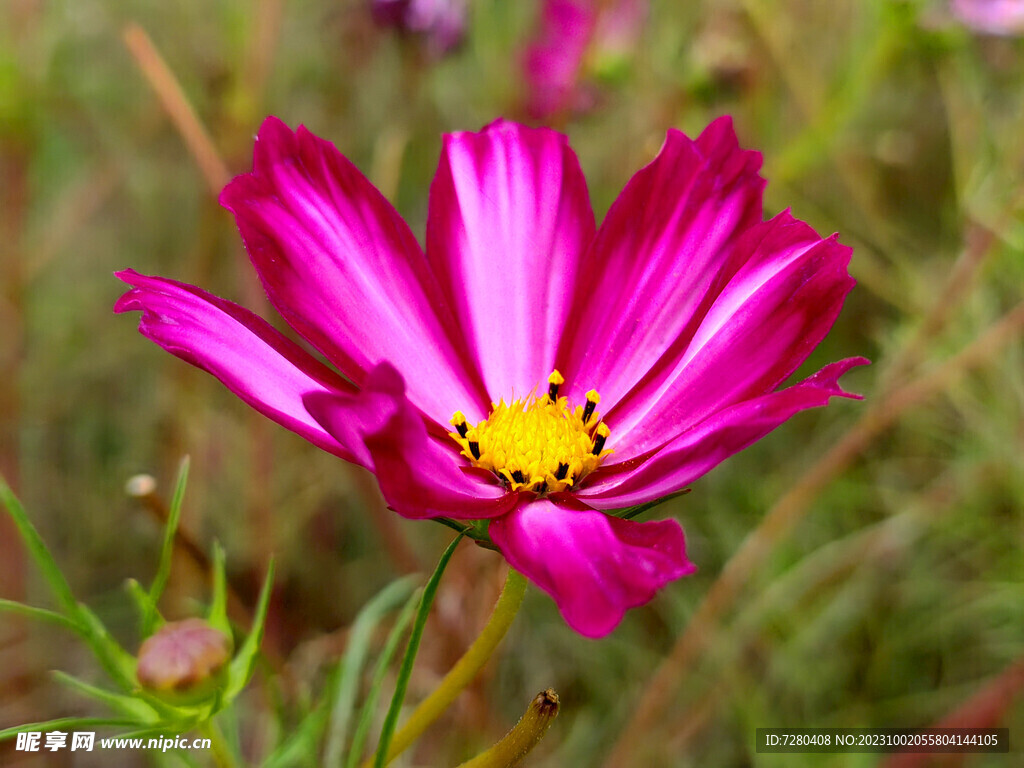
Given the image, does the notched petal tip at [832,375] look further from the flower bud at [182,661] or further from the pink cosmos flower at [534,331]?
the flower bud at [182,661]

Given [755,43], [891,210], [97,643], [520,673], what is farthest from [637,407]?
[891,210]

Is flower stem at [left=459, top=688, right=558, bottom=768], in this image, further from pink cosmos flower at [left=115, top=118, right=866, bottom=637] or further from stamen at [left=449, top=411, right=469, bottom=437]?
stamen at [left=449, top=411, right=469, bottom=437]

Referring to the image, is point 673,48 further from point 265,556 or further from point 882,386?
point 265,556

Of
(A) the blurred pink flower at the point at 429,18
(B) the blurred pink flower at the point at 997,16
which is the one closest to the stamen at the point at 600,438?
(A) the blurred pink flower at the point at 429,18

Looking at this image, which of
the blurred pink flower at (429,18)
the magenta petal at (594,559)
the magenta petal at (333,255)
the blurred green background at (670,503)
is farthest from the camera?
the blurred pink flower at (429,18)

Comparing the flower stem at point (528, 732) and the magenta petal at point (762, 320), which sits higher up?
the magenta petal at point (762, 320)

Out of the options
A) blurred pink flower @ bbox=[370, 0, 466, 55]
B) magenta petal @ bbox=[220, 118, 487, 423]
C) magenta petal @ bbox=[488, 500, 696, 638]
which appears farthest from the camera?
blurred pink flower @ bbox=[370, 0, 466, 55]

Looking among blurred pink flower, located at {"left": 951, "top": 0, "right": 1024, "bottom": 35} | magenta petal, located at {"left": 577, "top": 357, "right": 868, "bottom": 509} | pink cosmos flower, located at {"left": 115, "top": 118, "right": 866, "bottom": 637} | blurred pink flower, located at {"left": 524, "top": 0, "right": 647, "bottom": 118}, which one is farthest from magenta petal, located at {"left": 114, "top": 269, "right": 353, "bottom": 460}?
blurred pink flower, located at {"left": 951, "top": 0, "right": 1024, "bottom": 35}

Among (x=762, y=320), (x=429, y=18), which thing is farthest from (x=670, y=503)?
(x=762, y=320)
